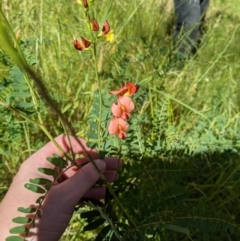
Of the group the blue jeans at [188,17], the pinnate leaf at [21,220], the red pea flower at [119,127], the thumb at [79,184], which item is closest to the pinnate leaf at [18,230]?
the pinnate leaf at [21,220]

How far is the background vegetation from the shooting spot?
890 millimetres

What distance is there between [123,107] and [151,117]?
1.73 feet

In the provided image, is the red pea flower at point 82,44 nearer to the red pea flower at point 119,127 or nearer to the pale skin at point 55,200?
the red pea flower at point 119,127

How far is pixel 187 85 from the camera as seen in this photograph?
62.1 inches

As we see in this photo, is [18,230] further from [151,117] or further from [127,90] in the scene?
[151,117]

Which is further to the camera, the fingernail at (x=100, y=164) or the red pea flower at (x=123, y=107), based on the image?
the fingernail at (x=100, y=164)

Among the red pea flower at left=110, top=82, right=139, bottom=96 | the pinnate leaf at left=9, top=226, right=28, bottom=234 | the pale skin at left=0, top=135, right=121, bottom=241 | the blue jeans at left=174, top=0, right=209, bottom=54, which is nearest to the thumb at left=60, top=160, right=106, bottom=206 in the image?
the pale skin at left=0, top=135, right=121, bottom=241

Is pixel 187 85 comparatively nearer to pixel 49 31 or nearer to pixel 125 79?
pixel 125 79

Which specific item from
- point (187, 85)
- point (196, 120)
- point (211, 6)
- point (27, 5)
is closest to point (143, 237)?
point (196, 120)

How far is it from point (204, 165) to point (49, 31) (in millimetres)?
786

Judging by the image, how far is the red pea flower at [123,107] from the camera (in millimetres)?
634

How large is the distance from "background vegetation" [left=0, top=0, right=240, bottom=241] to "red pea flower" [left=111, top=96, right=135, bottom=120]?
25 centimetres

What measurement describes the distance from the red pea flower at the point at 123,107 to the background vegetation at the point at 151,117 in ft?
0.82

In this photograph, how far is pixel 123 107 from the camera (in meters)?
0.64
